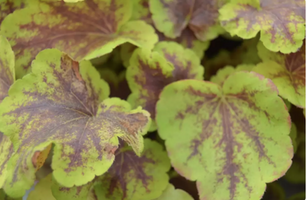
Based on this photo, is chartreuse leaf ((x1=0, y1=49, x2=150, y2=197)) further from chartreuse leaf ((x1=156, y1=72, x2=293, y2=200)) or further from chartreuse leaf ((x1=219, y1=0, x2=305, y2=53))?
chartreuse leaf ((x1=219, y1=0, x2=305, y2=53))

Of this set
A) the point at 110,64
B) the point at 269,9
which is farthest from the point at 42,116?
the point at 269,9

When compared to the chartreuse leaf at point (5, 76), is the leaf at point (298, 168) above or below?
below

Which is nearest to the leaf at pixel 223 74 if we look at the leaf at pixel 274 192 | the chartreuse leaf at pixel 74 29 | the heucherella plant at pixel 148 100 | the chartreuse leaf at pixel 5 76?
the heucherella plant at pixel 148 100

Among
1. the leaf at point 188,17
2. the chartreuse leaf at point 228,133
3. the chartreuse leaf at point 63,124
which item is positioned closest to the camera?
the chartreuse leaf at point 63,124

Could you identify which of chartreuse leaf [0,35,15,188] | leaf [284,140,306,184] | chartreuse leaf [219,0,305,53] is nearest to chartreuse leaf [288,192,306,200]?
leaf [284,140,306,184]

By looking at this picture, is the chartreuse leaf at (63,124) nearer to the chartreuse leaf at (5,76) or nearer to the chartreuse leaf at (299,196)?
the chartreuse leaf at (5,76)
